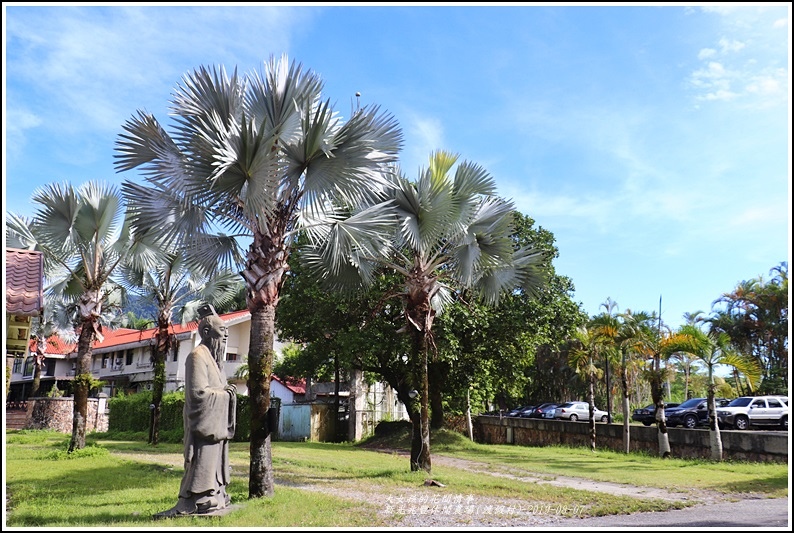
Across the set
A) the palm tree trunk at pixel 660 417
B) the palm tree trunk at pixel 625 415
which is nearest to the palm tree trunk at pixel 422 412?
the palm tree trunk at pixel 660 417

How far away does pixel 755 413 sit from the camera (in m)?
25.6

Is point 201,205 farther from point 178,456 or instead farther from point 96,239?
point 178,456

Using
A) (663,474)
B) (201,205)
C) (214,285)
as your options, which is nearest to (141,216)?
(201,205)

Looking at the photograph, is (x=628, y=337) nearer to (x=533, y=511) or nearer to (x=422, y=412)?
(x=422, y=412)

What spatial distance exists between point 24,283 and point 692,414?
27.7 metres

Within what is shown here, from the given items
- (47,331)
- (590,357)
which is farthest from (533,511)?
(47,331)

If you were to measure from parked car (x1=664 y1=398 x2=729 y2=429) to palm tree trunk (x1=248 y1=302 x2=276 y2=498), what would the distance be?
75.6 feet

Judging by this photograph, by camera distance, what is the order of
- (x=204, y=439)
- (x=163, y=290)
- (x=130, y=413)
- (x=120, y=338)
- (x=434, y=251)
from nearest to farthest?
(x=204, y=439)
(x=434, y=251)
(x=163, y=290)
(x=130, y=413)
(x=120, y=338)

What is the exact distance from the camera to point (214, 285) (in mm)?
22141

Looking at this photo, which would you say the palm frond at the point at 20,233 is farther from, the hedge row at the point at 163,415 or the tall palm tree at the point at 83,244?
the hedge row at the point at 163,415

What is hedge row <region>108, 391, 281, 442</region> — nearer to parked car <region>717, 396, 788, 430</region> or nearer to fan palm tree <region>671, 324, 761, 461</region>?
fan palm tree <region>671, 324, 761, 461</region>

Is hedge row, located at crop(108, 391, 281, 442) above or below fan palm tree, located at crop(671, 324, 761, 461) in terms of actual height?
below

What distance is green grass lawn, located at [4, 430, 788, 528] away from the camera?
8727mm

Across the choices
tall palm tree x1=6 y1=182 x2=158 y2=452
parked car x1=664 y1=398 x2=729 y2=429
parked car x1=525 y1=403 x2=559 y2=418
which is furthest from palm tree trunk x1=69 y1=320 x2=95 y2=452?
parked car x1=525 y1=403 x2=559 y2=418
